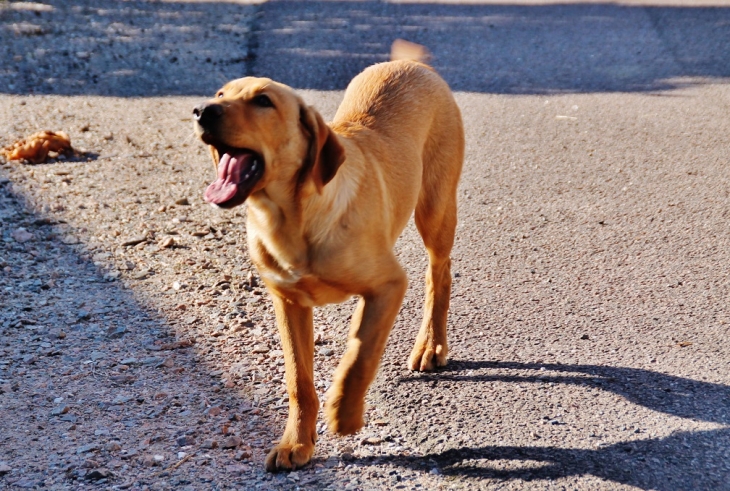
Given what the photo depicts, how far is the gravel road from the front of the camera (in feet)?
11.9

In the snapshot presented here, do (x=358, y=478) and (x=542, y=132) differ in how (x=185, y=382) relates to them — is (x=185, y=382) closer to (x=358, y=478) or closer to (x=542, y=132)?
(x=358, y=478)

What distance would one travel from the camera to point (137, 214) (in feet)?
20.3

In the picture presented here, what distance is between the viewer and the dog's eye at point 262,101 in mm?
3480

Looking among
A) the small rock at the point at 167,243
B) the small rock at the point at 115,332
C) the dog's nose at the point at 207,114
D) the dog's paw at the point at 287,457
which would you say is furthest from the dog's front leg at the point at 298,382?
the small rock at the point at 167,243

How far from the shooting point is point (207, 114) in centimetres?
329

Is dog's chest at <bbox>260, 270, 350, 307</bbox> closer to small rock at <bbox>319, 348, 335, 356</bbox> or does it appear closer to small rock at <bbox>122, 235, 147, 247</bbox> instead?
small rock at <bbox>319, 348, 335, 356</bbox>

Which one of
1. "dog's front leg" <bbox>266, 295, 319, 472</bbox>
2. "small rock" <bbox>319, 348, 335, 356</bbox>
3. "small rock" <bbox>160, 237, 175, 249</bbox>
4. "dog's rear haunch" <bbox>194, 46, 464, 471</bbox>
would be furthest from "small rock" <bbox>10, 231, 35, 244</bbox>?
"dog's front leg" <bbox>266, 295, 319, 472</bbox>

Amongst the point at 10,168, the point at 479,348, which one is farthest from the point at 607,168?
the point at 10,168

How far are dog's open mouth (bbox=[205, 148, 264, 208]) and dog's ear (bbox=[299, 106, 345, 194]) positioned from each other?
0.66ft

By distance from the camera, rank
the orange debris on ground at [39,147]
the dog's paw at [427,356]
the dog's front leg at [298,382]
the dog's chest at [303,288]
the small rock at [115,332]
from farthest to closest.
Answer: the orange debris on ground at [39,147] < the small rock at [115,332] < the dog's paw at [427,356] < the dog's front leg at [298,382] < the dog's chest at [303,288]

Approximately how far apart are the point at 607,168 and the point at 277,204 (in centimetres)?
437

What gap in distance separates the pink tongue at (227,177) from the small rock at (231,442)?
3.56ft

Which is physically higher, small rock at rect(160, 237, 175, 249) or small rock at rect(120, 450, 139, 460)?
small rock at rect(120, 450, 139, 460)

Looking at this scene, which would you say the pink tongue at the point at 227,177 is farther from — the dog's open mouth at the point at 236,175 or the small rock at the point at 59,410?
the small rock at the point at 59,410
